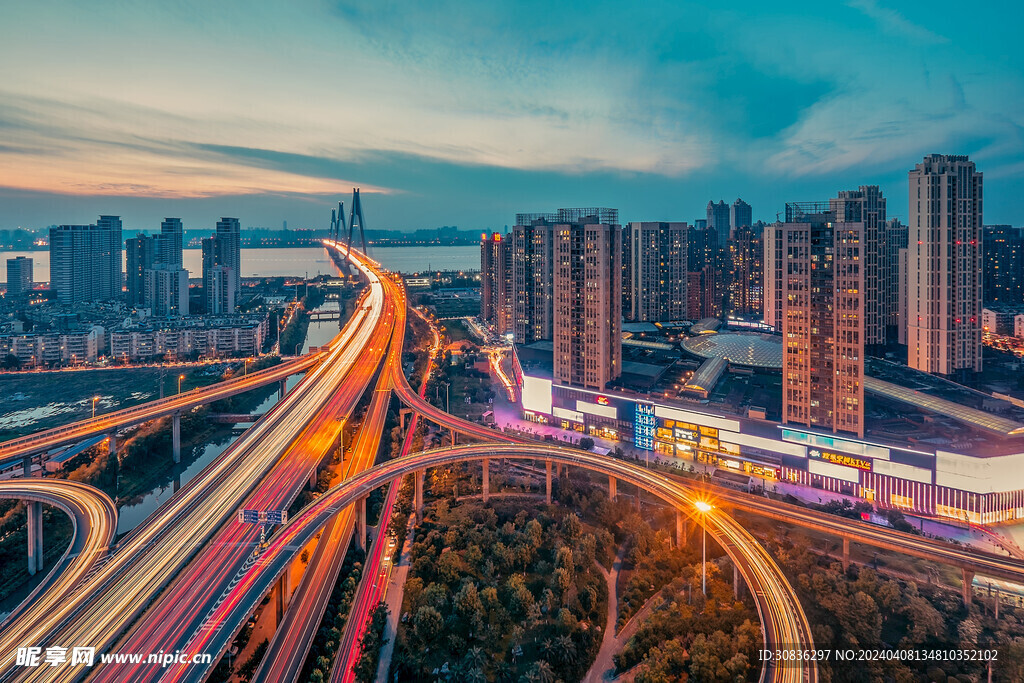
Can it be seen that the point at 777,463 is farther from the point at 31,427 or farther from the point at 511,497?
the point at 31,427

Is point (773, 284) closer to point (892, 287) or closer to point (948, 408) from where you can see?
point (892, 287)

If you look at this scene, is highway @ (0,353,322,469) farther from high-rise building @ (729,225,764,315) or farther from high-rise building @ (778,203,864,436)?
high-rise building @ (729,225,764,315)

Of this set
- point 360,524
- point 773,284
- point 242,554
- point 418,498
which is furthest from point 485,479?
point 773,284

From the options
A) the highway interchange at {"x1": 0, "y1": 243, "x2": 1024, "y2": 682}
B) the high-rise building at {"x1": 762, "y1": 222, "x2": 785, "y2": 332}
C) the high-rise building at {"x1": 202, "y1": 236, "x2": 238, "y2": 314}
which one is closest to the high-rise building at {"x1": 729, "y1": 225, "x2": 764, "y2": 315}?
the high-rise building at {"x1": 762, "y1": 222, "x2": 785, "y2": 332}

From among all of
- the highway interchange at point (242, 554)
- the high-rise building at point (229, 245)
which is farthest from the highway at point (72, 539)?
the high-rise building at point (229, 245)

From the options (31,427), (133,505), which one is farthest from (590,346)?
(31,427)

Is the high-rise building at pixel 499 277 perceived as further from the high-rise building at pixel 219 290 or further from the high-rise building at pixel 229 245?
the high-rise building at pixel 229 245
